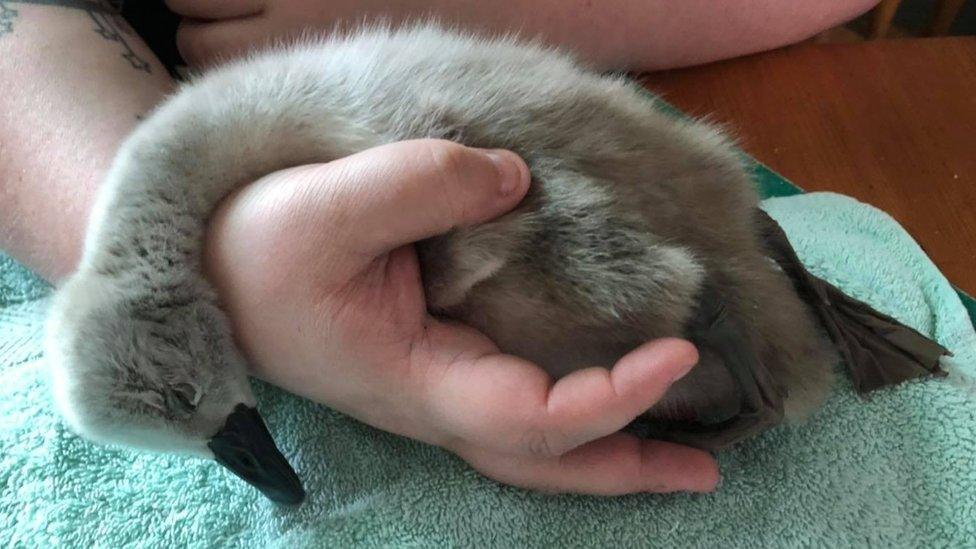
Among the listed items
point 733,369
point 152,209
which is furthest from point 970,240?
point 152,209

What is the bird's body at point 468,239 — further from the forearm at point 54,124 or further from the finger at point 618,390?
the forearm at point 54,124

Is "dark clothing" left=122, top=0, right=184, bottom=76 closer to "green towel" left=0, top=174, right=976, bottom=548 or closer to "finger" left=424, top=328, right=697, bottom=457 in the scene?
"green towel" left=0, top=174, right=976, bottom=548

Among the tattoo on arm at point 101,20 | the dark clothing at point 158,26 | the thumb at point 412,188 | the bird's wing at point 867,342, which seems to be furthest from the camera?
the dark clothing at point 158,26

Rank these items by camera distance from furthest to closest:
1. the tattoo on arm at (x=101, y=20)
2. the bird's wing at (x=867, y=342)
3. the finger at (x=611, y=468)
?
the tattoo on arm at (x=101, y=20)
the bird's wing at (x=867, y=342)
the finger at (x=611, y=468)

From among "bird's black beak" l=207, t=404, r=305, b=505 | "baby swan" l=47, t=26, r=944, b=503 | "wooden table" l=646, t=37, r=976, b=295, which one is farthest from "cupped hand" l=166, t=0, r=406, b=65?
"bird's black beak" l=207, t=404, r=305, b=505

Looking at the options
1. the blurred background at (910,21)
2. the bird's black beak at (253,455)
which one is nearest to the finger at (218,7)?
the bird's black beak at (253,455)

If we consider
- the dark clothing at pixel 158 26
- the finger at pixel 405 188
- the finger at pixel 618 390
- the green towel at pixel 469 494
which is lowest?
the green towel at pixel 469 494
